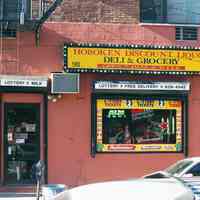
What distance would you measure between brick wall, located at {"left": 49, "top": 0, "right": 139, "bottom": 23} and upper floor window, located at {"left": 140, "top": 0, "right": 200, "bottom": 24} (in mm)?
342

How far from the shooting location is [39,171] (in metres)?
12.0

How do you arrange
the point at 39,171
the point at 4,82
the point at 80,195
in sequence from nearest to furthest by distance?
the point at 80,195 < the point at 39,171 < the point at 4,82

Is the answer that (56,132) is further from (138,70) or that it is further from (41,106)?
(138,70)

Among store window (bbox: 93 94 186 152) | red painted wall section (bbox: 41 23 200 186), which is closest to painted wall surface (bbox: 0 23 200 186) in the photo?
red painted wall section (bbox: 41 23 200 186)

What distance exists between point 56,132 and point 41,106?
2.55ft

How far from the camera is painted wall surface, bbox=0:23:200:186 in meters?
16.1

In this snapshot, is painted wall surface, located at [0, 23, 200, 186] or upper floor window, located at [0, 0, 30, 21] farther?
painted wall surface, located at [0, 23, 200, 186]

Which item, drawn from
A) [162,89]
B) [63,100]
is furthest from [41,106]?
[162,89]

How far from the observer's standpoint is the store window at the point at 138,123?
643 inches

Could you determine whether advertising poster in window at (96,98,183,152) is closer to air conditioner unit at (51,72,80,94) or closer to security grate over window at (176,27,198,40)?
air conditioner unit at (51,72,80,94)

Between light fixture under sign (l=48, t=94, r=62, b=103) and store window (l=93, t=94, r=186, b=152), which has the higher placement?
light fixture under sign (l=48, t=94, r=62, b=103)

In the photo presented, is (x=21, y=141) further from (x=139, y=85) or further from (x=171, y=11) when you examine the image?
(x=171, y=11)

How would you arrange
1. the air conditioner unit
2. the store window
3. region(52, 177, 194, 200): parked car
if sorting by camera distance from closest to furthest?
region(52, 177, 194, 200): parked car < the air conditioner unit < the store window

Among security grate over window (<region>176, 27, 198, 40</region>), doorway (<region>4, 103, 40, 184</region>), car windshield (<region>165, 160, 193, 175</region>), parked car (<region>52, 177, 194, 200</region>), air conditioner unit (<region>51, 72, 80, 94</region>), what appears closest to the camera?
parked car (<region>52, 177, 194, 200</region>)
